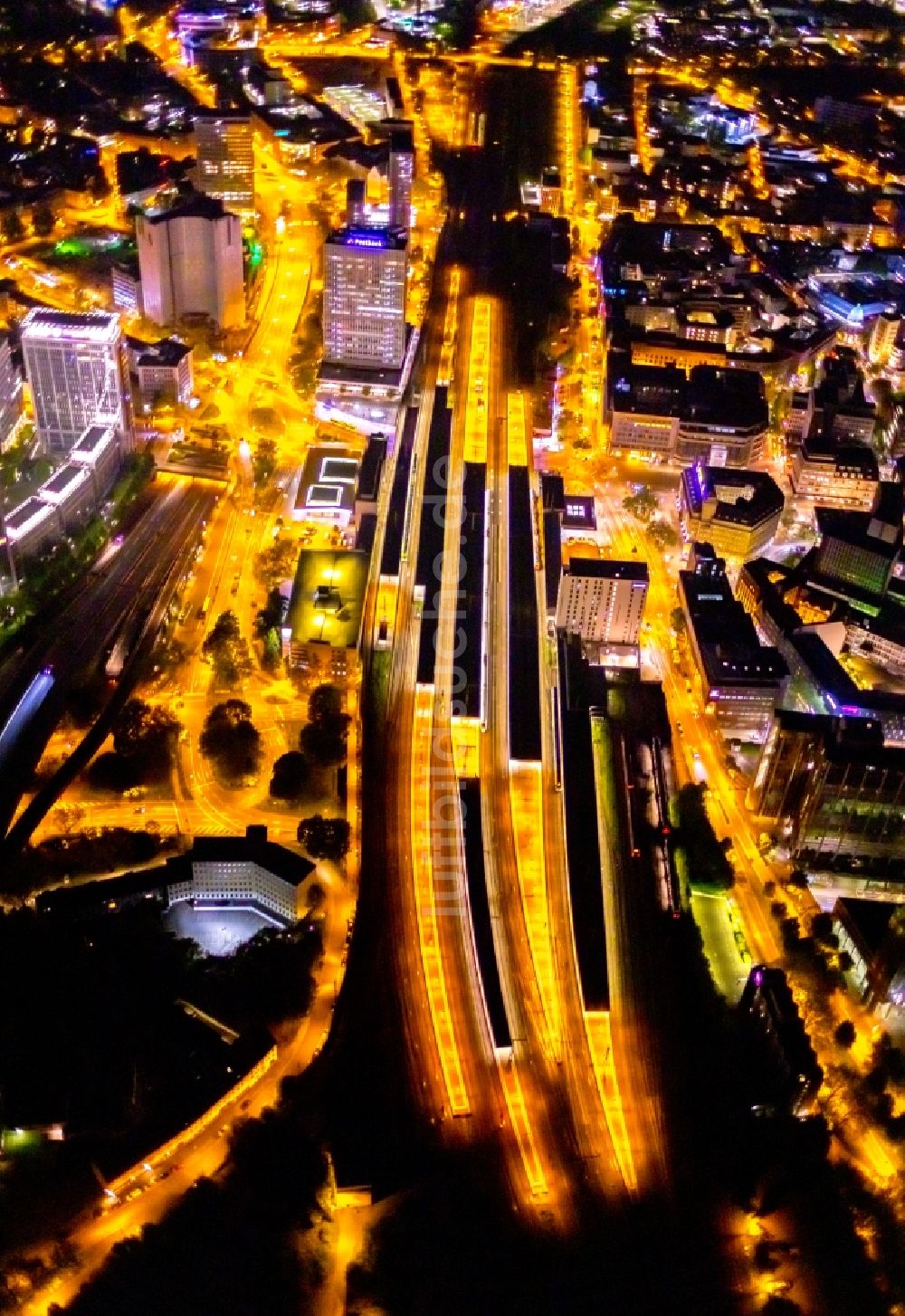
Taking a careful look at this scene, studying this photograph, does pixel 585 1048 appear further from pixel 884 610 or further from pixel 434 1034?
pixel 884 610

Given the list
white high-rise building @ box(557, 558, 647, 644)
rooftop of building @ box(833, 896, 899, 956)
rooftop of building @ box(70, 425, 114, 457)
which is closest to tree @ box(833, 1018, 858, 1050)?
rooftop of building @ box(833, 896, 899, 956)

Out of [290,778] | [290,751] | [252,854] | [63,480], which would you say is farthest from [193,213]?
[252,854]

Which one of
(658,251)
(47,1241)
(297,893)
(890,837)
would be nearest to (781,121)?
(658,251)

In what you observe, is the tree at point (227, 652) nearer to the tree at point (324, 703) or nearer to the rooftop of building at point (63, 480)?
the tree at point (324, 703)

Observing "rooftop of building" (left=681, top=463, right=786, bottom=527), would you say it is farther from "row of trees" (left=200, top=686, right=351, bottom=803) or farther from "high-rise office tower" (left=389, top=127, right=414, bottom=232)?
"high-rise office tower" (left=389, top=127, right=414, bottom=232)

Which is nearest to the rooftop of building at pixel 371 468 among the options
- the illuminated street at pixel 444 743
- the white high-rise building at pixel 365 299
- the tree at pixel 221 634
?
the illuminated street at pixel 444 743
